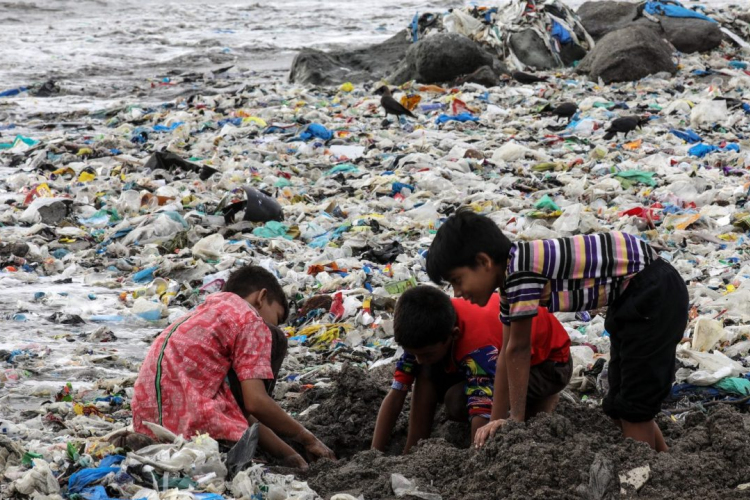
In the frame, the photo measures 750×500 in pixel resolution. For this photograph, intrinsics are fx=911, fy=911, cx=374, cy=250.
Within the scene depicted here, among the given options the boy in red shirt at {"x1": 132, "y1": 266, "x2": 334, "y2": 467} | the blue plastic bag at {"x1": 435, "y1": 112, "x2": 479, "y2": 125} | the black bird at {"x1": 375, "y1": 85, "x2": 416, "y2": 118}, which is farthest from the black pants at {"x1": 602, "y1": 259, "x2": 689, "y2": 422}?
the black bird at {"x1": 375, "y1": 85, "x2": 416, "y2": 118}

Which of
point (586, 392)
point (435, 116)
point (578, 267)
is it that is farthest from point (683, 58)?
point (578, 267)

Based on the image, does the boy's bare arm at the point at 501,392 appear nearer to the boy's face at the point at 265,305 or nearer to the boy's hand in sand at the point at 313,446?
the boy's hand in sand at the point at 313,446

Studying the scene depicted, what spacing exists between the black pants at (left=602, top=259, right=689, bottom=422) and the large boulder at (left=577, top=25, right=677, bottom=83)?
A: 1018cm

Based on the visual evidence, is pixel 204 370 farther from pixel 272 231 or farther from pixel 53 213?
pixel 53 213

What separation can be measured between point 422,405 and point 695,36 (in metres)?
12.5

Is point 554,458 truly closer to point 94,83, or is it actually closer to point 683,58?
point 683,58

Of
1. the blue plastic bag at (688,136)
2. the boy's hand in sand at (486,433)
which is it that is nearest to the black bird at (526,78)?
the blue plastic bag at (688,136)

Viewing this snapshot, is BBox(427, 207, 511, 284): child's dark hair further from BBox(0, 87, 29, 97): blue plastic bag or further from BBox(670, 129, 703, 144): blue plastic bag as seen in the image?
BBox(0, 87, 29, 97): blue plastic bag

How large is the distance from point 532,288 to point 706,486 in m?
0.81

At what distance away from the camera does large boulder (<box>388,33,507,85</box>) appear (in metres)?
13.7

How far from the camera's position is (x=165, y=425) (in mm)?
3236

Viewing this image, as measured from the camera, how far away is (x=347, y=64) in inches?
634

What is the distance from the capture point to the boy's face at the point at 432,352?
139 inches

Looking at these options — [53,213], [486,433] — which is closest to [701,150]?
[53,213]
